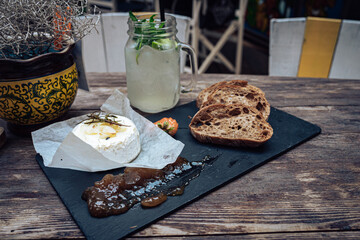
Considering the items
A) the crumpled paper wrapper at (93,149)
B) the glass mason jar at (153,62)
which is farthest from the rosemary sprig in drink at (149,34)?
the crumpled paper wrapper at (93,149)

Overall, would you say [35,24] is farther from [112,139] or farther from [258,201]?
[258,201]

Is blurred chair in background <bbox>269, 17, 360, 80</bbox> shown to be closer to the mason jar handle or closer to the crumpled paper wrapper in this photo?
the mason jar handle

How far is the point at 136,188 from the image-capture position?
0.89m

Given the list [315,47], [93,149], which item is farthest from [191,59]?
[315,47]

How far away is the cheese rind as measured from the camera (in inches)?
39.9

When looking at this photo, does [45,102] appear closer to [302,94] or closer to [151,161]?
[151,161]

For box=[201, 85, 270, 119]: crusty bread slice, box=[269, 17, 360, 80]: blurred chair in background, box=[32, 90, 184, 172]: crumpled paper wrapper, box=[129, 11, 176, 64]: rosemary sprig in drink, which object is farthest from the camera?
box=[269, 17, 360, 80]: blurred chair in background

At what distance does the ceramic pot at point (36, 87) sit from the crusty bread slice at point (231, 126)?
0.55 m

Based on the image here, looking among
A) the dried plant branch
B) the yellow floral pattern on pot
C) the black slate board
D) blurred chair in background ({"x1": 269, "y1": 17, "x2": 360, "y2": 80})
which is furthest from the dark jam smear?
blurred chair in background ({"x1": 269, "y1": 17, "x2": 360, "y2": 80})

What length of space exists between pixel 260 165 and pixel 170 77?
1.95ft

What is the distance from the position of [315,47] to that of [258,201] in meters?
1.86

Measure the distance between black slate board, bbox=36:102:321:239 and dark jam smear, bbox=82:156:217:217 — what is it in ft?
0.06

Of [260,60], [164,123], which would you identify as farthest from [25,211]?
[260,60]

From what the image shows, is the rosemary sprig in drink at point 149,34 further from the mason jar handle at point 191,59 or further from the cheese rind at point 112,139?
the cheese rind at point 112,139
